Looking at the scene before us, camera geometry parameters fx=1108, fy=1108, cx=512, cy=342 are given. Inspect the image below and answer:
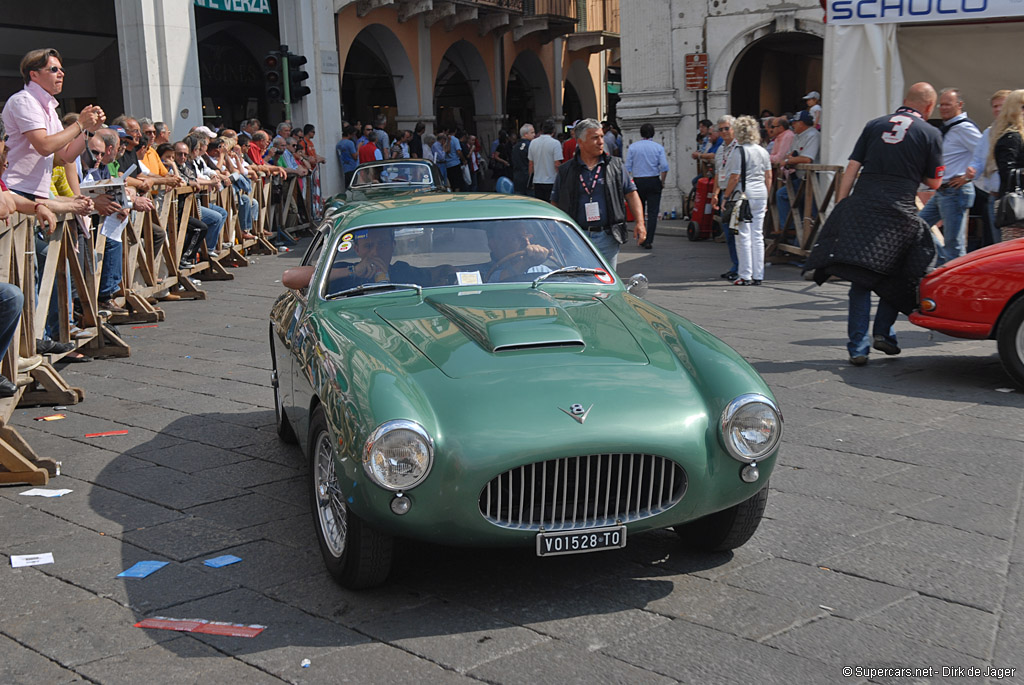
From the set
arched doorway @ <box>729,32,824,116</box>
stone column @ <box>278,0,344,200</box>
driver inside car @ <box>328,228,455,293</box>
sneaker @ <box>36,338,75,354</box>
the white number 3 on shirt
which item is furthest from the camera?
stone column @ <box>278,0,344,200</box>

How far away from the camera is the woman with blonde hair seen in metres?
9.13

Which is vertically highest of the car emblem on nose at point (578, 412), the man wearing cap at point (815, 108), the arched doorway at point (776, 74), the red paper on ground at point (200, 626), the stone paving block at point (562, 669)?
the arched doorway at point (776, 74)

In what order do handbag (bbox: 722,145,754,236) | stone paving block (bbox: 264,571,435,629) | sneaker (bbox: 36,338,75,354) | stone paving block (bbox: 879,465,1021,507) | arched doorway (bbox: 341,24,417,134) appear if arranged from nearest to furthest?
stone paving block (bbox: 264,571,435,629), stone paving block (bbox: 879,465,1021,507), sneaker (bbox: 36,338,75,354), handbag (bbox: 722,145,754,236), arched doorway (bbox: 341,24,417,134)

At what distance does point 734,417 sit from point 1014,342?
381 cm

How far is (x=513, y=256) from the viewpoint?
516 centimetres

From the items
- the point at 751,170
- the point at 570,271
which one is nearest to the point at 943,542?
the point at 570,271

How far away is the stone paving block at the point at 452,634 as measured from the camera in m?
3.43

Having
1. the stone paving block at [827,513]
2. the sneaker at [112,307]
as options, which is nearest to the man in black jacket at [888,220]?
the stone paving block at [827,513]

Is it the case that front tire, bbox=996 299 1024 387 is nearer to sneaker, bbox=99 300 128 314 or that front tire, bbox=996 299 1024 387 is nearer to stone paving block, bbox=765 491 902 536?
stone paving block, bbox=765 491 902 536

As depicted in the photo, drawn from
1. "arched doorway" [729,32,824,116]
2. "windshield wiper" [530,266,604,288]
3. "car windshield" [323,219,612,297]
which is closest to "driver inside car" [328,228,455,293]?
"car windshield" [323,219,612,297]

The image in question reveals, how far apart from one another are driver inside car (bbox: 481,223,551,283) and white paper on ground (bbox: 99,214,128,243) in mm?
5029

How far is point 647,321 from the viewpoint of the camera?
15.3ft

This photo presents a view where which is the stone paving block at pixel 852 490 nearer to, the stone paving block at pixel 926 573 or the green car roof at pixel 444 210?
the stone paving block at pixel 926 573

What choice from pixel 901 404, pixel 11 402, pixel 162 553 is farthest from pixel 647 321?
pixel 11 402
